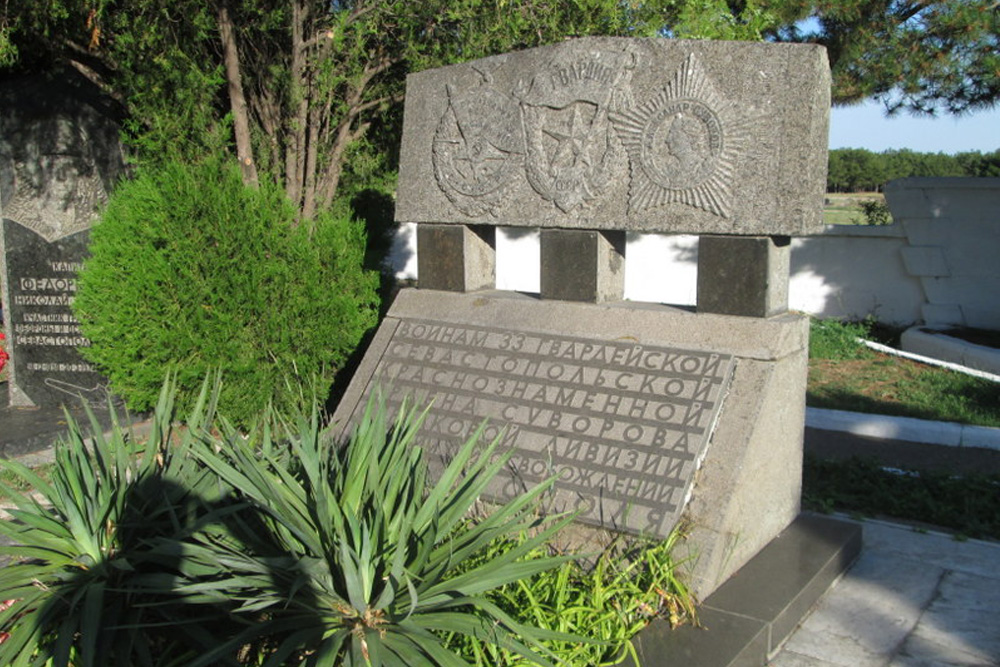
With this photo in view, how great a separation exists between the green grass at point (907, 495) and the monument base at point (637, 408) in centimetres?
90

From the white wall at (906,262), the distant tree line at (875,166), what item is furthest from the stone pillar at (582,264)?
the distant tree line at (875,166)

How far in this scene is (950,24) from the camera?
28.2 feet

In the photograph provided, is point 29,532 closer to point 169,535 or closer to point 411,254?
point 169,535

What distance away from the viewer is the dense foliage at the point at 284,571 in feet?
8.08

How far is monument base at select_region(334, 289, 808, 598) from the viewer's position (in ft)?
11.8

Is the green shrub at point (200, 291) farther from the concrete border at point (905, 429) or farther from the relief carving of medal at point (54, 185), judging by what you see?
the concrete border at point (905, 429)

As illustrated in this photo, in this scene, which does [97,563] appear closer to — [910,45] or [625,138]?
[625,138]

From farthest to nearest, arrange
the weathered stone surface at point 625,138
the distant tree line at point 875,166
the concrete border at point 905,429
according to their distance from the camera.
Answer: the distant tree line at point 875,166 → the concrete border at point 905,429 → the weathered stone surface at point 625,138

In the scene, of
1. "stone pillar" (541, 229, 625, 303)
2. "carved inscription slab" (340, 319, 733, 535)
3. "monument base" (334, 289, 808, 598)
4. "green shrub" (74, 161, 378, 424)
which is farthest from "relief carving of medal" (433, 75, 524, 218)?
"green shrub" (74, 161, 378, 424)

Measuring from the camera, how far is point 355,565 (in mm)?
2516

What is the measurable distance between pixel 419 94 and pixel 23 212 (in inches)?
146

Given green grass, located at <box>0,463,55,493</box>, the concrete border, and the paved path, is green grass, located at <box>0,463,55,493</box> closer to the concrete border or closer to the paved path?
the paved path

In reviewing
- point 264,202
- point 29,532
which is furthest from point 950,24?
point 29,532

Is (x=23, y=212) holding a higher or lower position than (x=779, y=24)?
lower
